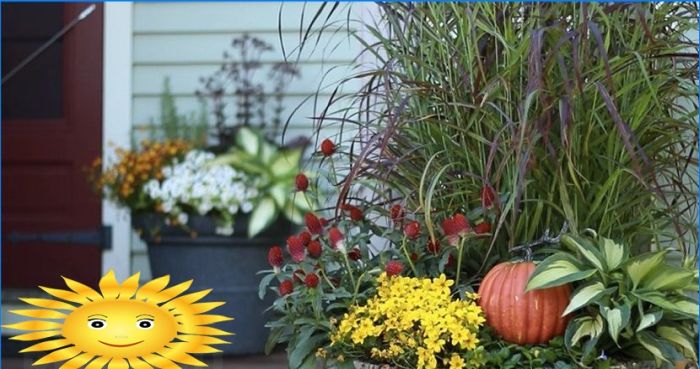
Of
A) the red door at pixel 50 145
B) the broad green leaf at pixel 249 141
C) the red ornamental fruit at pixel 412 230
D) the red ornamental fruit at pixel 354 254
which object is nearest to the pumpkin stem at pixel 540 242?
the red ornamental fruit at pixel 412 230

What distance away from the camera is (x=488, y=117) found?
91.0 inches

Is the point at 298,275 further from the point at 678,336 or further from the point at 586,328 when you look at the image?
the point at 678,336

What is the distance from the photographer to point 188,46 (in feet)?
15.4

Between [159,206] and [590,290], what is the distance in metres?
2.42

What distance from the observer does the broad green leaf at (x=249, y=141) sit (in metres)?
4.33

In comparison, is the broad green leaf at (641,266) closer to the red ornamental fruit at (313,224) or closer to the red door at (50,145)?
the red ornamental fruit at (313,224)

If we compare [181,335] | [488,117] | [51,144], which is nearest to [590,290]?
[488,117]

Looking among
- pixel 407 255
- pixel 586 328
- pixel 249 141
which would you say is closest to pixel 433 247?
pixel 407 255

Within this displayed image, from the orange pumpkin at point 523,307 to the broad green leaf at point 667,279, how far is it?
176 mm

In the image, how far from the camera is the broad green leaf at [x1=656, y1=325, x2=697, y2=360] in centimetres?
212

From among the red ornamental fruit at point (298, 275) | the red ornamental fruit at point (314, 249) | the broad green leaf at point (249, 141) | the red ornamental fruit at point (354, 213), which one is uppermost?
the broad green leaf at point (249, 141)

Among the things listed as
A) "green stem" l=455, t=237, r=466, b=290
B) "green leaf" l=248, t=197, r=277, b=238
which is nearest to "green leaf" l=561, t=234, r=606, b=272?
"green stem" l=455, t=237, r=466, b=290

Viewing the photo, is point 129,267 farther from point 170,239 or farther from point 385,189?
point 385,189

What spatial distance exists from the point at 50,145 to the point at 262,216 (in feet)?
4.22
